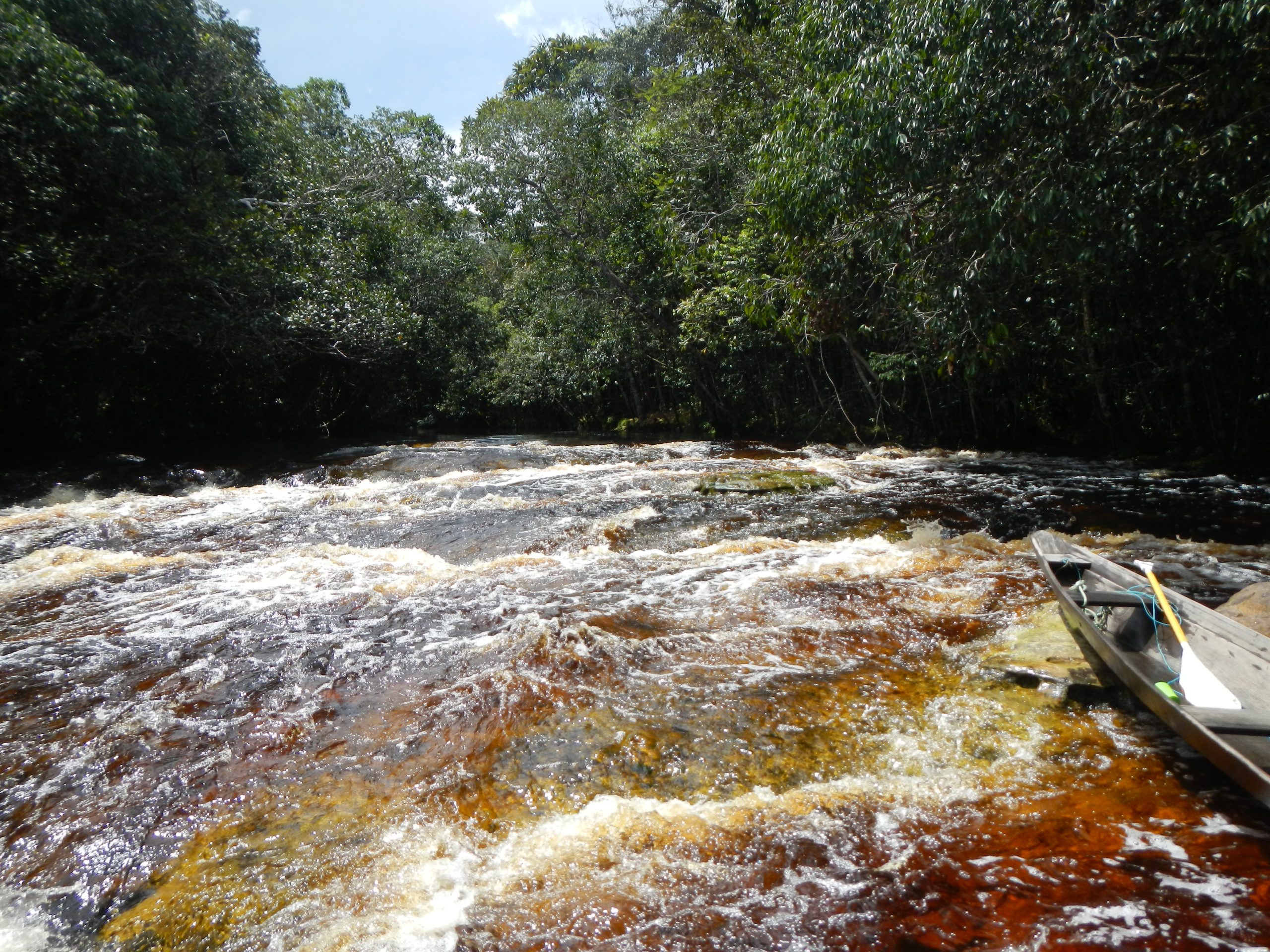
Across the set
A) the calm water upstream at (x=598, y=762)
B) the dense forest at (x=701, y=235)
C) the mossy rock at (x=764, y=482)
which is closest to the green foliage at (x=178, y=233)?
the dense forest at (x=701, y=235)

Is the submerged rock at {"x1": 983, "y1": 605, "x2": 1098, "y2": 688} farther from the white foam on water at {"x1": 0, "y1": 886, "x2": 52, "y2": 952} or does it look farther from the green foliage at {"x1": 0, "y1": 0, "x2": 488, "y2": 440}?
the green foliage at {"x1": 0, "y1": 0, "x2": 488, "y2": 440}

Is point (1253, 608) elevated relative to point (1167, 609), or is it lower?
lower

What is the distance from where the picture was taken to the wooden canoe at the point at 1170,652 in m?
2.89

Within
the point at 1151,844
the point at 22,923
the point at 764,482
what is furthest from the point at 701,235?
the point at 22,923

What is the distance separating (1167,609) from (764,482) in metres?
6.24

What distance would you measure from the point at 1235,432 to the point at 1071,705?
8.70 meters

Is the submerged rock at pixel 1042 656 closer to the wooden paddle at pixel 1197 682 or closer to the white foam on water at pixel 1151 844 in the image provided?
the wooden paddle at pixel 1197 682

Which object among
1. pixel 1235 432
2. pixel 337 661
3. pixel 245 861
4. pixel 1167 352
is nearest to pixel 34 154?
pixel 337 661

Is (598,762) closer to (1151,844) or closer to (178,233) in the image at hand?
(1151,844)

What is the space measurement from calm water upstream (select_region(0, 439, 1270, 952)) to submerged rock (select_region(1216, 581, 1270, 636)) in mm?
1002

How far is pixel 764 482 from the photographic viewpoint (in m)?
9.91

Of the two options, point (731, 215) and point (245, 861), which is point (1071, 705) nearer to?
point (245, 861)

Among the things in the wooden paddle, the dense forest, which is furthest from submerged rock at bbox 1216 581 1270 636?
the dense forest

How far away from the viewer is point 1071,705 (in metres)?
3.75
